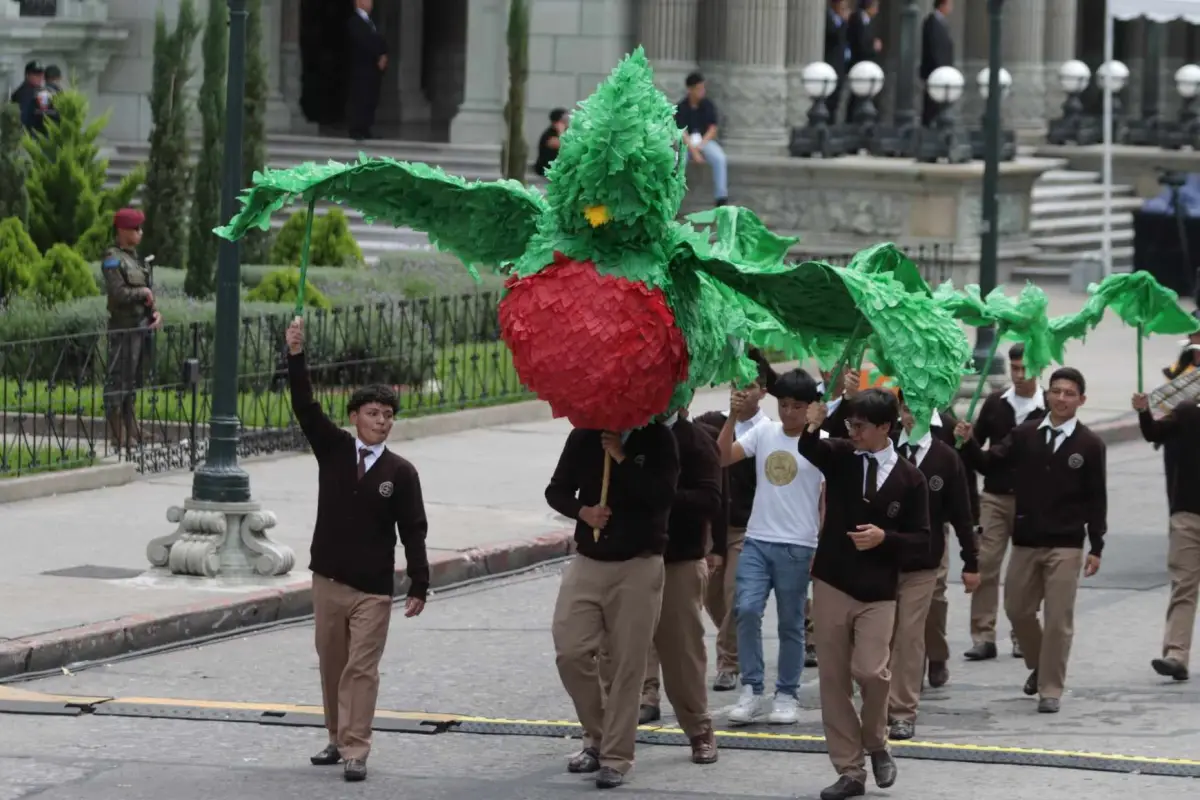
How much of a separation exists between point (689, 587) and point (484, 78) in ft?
68.5

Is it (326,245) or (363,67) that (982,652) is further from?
(363,67)

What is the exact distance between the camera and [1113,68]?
3347 centimetres

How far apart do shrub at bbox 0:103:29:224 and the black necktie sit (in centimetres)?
1404

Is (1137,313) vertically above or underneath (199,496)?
above

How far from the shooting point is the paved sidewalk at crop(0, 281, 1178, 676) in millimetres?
13102

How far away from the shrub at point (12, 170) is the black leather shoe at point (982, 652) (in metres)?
12.2

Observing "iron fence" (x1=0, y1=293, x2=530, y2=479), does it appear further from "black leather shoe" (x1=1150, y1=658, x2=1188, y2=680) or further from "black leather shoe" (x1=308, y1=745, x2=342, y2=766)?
"black leather shoe" (x1=1150, y1=658, x2=1188, y2=680)

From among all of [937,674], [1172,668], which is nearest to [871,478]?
[937,674]

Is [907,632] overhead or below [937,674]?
overhead

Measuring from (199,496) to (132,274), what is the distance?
14.2ft

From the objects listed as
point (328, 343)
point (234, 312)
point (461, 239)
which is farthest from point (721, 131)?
point (461, 239)

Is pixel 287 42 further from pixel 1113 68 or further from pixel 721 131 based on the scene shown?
pixel 1113 68

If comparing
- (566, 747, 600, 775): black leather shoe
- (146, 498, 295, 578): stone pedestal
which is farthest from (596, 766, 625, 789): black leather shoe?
(146, 498, 295, 578): stone pedestal

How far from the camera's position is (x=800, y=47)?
107 ft
